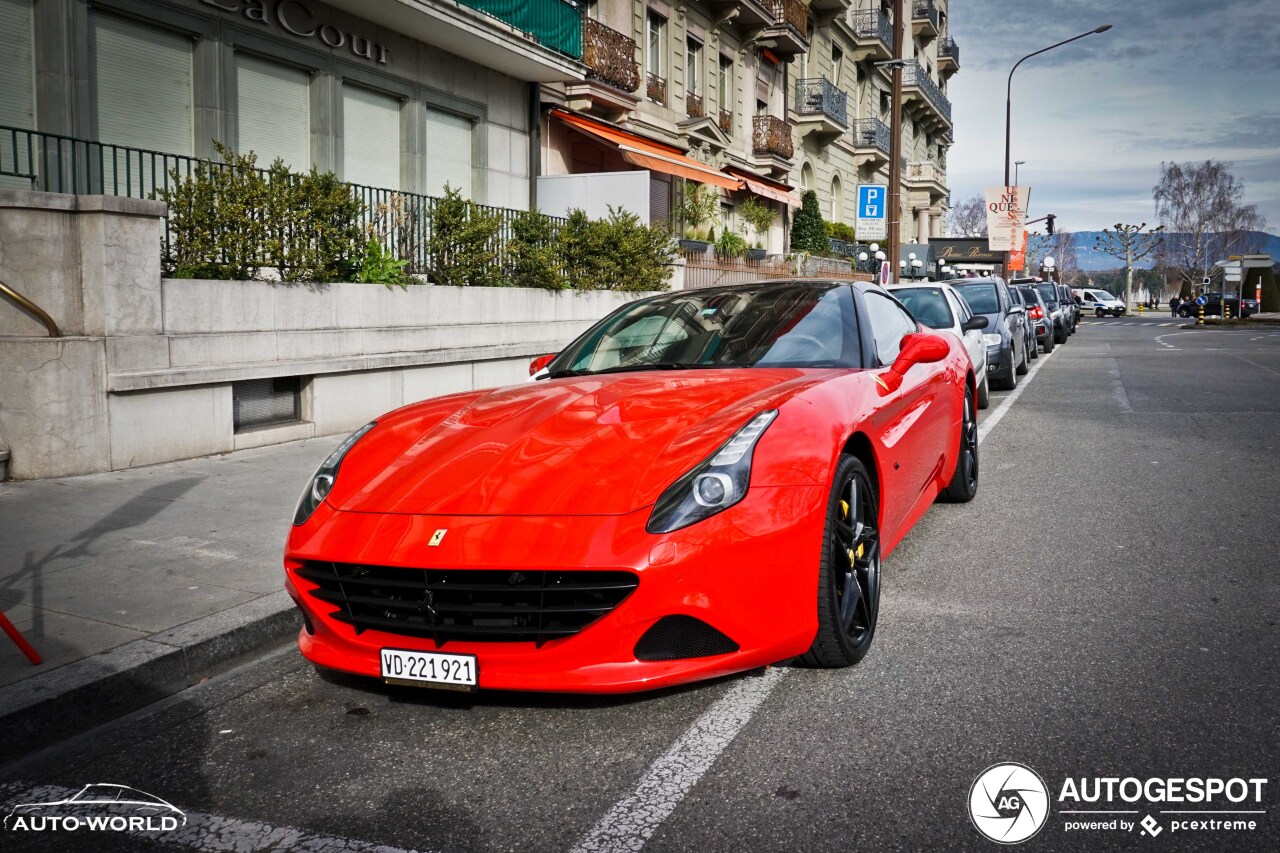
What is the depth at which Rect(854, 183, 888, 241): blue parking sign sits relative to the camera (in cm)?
2386

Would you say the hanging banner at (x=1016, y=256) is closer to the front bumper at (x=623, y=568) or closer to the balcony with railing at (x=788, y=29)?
the balcony with railing at (x=788, y=29)

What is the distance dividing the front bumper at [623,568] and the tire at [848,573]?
0.48ft

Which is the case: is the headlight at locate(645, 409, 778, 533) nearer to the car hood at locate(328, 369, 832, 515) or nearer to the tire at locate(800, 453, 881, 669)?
the car hood at locate(328, 369, 832, 515)

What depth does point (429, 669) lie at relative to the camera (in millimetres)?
3221

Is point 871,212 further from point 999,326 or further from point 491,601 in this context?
point 491,601

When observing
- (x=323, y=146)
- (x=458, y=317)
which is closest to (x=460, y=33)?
(x=323, y=146)

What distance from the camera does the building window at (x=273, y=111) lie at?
42.6ft

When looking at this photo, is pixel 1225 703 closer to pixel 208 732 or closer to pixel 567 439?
pixel 567 439

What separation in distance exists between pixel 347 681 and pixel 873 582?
2.01 m

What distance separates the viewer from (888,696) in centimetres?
366

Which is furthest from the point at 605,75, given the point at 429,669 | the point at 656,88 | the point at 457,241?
the point at 429,669

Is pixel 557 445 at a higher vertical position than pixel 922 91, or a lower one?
lower

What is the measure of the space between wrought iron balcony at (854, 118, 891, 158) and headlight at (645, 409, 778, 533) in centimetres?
4063

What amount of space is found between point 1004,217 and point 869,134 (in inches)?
351
